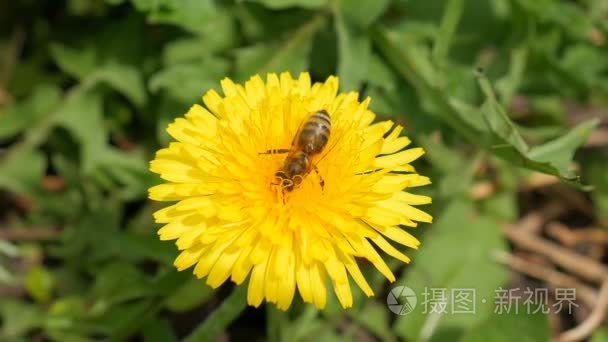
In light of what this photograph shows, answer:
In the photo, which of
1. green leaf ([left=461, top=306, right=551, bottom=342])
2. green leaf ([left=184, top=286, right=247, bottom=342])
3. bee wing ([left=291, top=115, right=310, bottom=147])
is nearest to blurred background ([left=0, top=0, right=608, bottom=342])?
green leaf ([left=461, top=306, right=551, bottom=342])

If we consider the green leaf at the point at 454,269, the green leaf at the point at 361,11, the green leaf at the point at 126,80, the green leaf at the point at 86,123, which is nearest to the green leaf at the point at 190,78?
the green leaf at the point at 126,80

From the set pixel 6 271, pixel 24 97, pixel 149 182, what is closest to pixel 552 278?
pixel 149 182

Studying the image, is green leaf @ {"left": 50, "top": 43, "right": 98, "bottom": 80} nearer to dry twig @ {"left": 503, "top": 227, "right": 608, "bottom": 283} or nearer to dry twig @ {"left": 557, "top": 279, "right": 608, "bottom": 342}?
dry twig @ {"left": 503, "top": 227, "right": 608, "bottom": 283}

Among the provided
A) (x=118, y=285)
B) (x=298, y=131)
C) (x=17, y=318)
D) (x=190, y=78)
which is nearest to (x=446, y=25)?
(x=298, y=131)

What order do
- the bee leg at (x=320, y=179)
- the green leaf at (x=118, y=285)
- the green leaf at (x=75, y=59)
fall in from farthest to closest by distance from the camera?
the green leaf at (x=75, y=59) → the green leaf at (x=118, y=285) → the bee leg at (x=320, y=179)

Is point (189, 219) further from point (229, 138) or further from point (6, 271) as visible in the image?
point (6, 271)

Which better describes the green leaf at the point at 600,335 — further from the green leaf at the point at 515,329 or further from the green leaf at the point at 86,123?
the green leaf at the point at 86,123

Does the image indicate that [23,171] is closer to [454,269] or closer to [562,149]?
[454,269]
